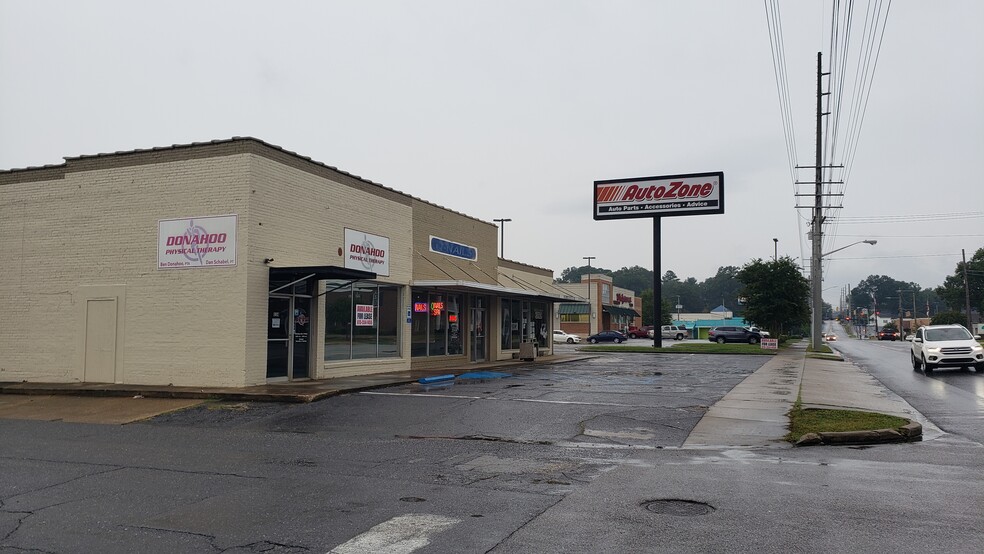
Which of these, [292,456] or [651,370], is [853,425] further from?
[651,370]

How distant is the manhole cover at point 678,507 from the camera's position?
6.42 meters

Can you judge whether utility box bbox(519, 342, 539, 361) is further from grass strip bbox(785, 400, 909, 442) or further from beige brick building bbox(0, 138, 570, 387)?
grass strip bbox(785, 400, 909, 442)

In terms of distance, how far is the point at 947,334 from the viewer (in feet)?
79.4

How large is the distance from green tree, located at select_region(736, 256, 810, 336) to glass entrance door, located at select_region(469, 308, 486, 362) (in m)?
31.0

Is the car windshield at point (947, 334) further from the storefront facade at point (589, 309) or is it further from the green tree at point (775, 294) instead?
the storefront facade at point (589, 309)

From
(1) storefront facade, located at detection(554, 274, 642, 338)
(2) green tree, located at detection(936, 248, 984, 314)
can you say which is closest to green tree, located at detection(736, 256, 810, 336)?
(1) storefront facade, located at detection(554, 274, 642, 338)

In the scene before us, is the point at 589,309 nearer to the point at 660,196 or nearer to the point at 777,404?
the point at 660,196

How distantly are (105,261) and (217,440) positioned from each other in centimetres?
973

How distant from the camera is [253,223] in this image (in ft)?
56.5

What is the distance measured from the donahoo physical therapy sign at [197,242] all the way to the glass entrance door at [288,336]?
5.36ft

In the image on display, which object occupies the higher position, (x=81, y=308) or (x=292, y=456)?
(x=81, y=308)

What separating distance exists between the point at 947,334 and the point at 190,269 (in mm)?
23381

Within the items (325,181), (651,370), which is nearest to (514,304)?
(651,370)

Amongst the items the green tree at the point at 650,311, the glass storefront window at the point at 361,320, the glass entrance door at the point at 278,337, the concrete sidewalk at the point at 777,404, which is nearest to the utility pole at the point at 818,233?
the concrete sidewalk at the point at 777,404
